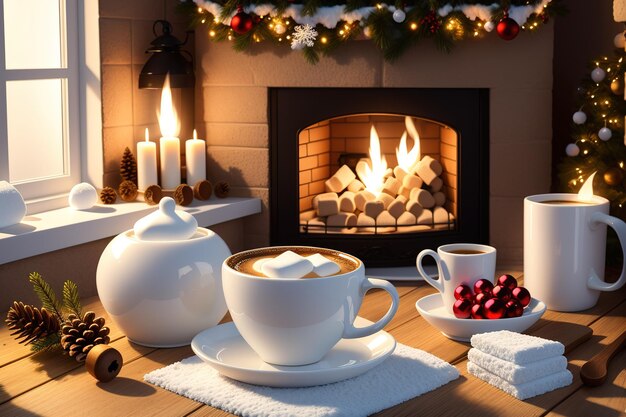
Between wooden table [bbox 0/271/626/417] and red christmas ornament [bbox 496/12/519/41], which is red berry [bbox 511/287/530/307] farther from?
red christmas ornament [bbox 496/12/519/41]

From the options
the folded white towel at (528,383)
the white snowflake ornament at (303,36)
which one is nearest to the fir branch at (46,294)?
the folded white towel at (528,383)

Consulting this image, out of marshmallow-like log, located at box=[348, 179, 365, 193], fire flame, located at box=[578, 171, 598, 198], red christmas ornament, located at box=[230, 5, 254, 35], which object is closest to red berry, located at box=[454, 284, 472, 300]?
fire flame, located at box=[578, 171, 598, 198]

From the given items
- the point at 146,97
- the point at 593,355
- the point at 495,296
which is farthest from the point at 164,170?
the point at 593,355

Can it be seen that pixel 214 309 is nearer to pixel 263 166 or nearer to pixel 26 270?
pixel 26 270

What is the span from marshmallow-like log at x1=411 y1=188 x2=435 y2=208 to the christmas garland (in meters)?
0.43

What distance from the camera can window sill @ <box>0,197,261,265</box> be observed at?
2.24 meters

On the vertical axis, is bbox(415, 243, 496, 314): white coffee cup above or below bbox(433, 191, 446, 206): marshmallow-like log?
below

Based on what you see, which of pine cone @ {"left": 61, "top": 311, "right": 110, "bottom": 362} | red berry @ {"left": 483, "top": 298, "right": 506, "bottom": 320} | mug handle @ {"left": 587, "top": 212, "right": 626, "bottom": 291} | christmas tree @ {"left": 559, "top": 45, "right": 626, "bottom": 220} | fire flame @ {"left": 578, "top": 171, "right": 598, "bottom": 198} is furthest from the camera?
christmas tree @ {"left": 559, "top": 45, "right": 626, "bottom": 220}

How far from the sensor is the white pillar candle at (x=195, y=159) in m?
2.83

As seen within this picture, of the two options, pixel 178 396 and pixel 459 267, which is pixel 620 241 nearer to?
pixel 459 267

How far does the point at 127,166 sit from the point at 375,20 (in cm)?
85

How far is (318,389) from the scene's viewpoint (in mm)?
1647

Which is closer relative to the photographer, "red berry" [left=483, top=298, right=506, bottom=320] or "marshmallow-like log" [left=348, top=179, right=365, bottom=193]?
"red berry" [left=483, top=298, right=506, bottom=320]

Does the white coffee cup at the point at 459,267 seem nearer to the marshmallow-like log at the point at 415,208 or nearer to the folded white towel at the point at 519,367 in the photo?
the folded white towel at the point at 519,367
